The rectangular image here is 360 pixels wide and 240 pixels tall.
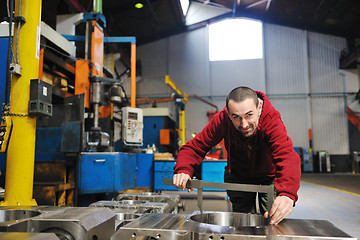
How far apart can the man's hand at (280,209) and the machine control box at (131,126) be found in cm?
374

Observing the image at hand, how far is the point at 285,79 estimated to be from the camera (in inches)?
454

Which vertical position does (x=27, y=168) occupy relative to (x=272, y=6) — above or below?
below

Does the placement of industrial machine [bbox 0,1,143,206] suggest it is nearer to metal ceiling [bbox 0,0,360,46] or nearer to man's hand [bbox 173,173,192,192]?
man's hand [bbox 173,173,192,192]

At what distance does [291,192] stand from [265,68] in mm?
11035

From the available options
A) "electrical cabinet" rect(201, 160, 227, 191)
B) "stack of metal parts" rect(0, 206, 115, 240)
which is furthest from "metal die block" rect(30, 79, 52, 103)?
"electrical cabinet" rect(201, 160, 227, 191)

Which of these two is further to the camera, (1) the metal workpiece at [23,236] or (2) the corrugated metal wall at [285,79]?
(2) the corrugated metal wall at [285,79]

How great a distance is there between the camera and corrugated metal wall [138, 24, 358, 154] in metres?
11.3

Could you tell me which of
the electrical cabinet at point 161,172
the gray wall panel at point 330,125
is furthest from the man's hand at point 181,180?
the gray wall panel at point 330,125

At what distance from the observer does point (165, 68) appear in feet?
39.4

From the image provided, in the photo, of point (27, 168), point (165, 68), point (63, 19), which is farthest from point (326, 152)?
point (27, 168)

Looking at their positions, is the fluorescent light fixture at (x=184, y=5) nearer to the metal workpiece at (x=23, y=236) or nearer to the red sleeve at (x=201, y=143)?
the red sleeve at (x=201, y=143)

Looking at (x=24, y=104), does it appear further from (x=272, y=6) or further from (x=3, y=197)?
(x=272, y=6)

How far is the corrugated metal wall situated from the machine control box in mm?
6710

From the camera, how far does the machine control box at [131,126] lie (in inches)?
183
